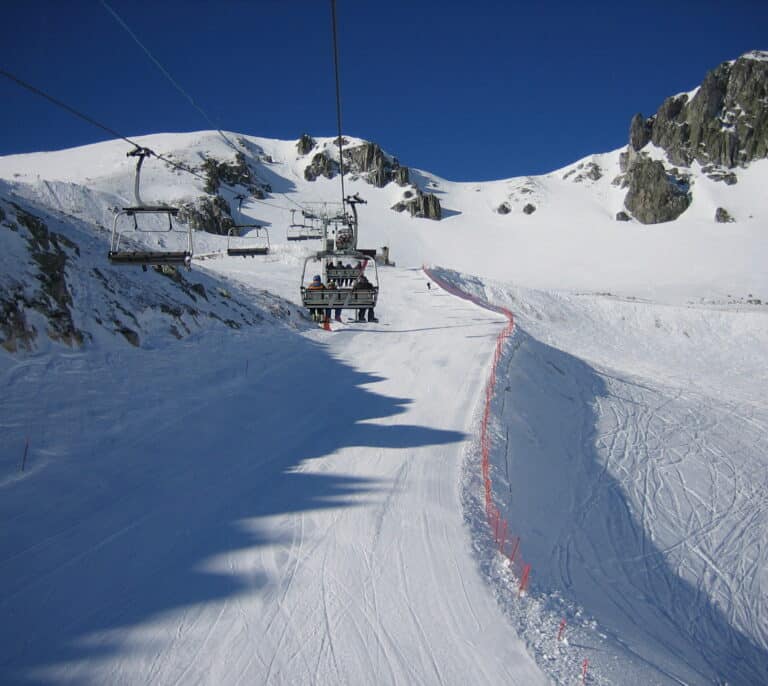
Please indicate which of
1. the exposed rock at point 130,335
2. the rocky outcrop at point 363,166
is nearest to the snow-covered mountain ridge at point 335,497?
the exposed rock at point 130,335

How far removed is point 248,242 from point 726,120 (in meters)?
106

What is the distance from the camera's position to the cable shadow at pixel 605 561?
24.7ft

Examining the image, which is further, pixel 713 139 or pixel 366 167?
pixel 366 167

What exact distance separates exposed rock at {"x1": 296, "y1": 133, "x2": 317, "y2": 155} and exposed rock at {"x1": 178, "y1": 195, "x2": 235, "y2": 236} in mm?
66983

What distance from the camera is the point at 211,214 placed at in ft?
248

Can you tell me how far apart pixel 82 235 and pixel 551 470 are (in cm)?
1661

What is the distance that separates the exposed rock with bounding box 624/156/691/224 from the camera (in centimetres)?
9819

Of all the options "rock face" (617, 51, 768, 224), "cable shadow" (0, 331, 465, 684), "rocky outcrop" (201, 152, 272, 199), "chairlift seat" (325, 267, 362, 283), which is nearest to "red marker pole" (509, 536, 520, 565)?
"cable shadow" (0, 331, 465, 684)

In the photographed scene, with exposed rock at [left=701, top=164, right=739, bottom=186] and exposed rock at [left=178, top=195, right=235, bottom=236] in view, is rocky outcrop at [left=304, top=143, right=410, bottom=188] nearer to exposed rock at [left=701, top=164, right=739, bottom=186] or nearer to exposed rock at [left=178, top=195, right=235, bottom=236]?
exposed rock at [left=178, top=195, right=235, bottom=236]

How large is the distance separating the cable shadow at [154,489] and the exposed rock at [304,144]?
452ft

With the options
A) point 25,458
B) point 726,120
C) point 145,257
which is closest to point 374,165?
point 726,120

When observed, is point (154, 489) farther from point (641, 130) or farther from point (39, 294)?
point (641, 130)

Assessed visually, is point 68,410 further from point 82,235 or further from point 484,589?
point 82,235

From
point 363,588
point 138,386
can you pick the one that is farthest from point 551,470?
point 138,386
